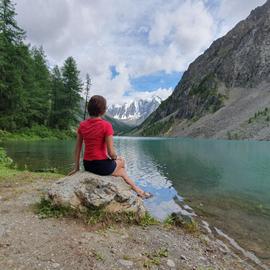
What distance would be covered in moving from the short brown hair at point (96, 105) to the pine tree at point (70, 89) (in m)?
69.4

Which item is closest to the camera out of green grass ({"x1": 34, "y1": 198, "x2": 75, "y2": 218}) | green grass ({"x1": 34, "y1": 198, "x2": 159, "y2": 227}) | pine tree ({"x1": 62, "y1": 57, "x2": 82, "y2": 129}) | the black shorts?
green grass ({"x1": 34, "y1": 198, "x2": 159, "y2": 227})

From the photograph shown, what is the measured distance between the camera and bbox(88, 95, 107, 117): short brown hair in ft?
28.8

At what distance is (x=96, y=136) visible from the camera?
29.5 ft

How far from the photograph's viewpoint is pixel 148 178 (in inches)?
935

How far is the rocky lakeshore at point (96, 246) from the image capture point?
606 centimetres

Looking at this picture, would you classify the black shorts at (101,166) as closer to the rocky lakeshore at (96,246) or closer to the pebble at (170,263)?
the rocky lakeshore at (96,246)

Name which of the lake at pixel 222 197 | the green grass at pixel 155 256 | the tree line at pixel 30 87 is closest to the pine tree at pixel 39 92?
the tree line at pixel 30 87

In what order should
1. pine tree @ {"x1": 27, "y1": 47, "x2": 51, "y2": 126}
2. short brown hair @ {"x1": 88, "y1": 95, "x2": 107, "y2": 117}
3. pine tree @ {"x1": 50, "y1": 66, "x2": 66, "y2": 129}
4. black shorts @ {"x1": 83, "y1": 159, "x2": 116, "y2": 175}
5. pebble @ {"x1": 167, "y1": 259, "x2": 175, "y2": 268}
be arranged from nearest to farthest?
pebble @ {"x1": 167, "y1": 259, "x2": 175, "y2": 268} → short brown hair @ {"x1": 88, "y1": 95, "x2": 107, "y2": 117} → black shorts @ {"x1": 83, "y1": 159, "x2": 116, "y2": 175} → pine tree @ {"x1": 27, "y1": 47, "x2": 51, "y2": 126} → pine tree @ {"x1": 50, "y1": 66, "x2": 66, "y2": 129}

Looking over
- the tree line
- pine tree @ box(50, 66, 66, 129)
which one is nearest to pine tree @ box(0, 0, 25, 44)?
the tree line

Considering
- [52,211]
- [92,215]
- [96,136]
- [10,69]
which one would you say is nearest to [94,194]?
[92,215]

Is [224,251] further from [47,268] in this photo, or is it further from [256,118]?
[256,118]

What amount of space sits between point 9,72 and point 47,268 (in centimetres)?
4389

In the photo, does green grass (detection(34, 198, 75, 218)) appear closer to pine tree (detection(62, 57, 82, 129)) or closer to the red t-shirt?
the red t-shirt

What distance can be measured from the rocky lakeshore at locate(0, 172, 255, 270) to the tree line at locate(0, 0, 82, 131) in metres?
31.0
